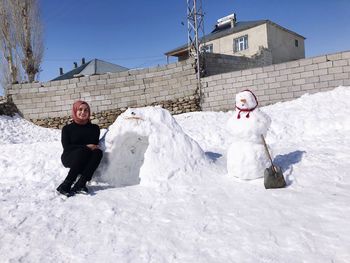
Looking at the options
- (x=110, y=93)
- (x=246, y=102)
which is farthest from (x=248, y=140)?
(x=110, y=93)

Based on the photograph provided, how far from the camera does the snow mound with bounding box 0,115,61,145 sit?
11.1m

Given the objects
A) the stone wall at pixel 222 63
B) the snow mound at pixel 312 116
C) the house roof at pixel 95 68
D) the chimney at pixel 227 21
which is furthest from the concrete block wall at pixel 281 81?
the chimney at pixel 227 21

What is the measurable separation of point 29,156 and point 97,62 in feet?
62.7

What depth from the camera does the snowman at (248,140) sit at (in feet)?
13.9

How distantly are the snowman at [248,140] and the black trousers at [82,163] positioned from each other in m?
1.80

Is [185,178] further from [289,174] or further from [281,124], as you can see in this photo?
[281,124]

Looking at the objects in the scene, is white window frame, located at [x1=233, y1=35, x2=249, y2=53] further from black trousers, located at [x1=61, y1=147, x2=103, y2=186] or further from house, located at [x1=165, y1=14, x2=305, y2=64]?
black trousers, located at [x1=61, y1=147, x2=103, y2=186]

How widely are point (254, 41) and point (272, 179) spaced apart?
71.2 ft

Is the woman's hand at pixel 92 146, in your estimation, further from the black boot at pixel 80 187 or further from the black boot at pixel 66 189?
the black boot at pixel 66 189

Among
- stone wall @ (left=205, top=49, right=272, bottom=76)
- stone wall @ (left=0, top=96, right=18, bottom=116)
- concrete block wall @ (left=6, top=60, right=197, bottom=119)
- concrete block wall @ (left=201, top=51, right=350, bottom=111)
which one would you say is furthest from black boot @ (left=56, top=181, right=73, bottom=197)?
stone wall @ (left=0, top=96, right=18, bottom=116)

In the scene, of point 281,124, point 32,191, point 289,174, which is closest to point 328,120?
point 281,124

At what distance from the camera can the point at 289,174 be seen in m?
4.37

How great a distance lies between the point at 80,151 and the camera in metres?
4.23

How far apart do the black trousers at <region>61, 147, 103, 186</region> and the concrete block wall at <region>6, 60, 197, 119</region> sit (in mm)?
7719
